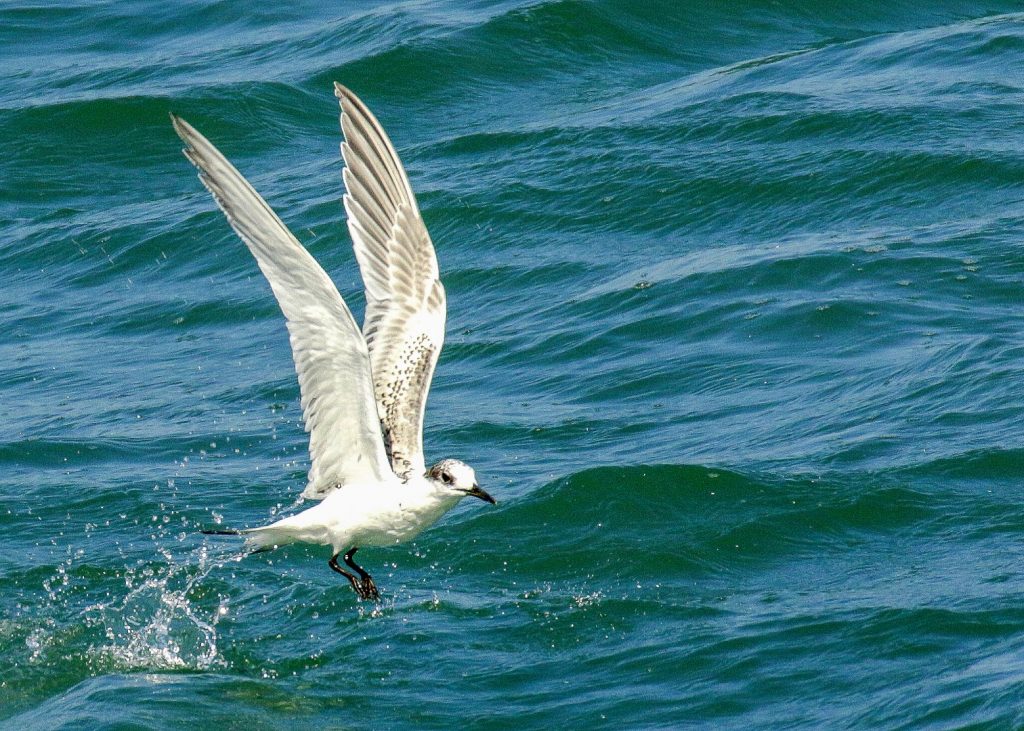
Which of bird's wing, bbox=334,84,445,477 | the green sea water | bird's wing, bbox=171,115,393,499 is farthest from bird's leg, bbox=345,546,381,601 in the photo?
bird's wing, bbox=171,115,393,499

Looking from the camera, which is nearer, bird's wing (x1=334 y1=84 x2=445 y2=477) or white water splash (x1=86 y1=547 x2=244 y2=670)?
bird's wing (x1=334 y1=84 x2=445 y2=477)

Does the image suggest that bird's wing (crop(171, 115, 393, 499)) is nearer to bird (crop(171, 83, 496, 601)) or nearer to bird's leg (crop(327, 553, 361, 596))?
bird (crop(171, 83, 496, 601))

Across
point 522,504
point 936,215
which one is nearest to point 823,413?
point 522,504

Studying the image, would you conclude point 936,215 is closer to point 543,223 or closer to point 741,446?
point 543,223

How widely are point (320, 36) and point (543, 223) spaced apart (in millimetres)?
6072

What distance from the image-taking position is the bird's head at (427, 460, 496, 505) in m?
7.73

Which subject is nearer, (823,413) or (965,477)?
(965,477)

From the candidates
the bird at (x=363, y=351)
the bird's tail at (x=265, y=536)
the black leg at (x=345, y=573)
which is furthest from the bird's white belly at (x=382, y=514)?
the black leg at (x=345, y=573)

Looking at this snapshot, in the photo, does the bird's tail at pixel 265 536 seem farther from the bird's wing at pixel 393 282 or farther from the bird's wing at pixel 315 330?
the bird's wing at pixel 393 282

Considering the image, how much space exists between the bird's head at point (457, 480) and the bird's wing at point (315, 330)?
243 mm

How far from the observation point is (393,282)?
28.5 ft

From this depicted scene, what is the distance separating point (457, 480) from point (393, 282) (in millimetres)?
1383

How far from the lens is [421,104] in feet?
61.6

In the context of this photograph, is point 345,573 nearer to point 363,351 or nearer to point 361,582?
point 361,582
